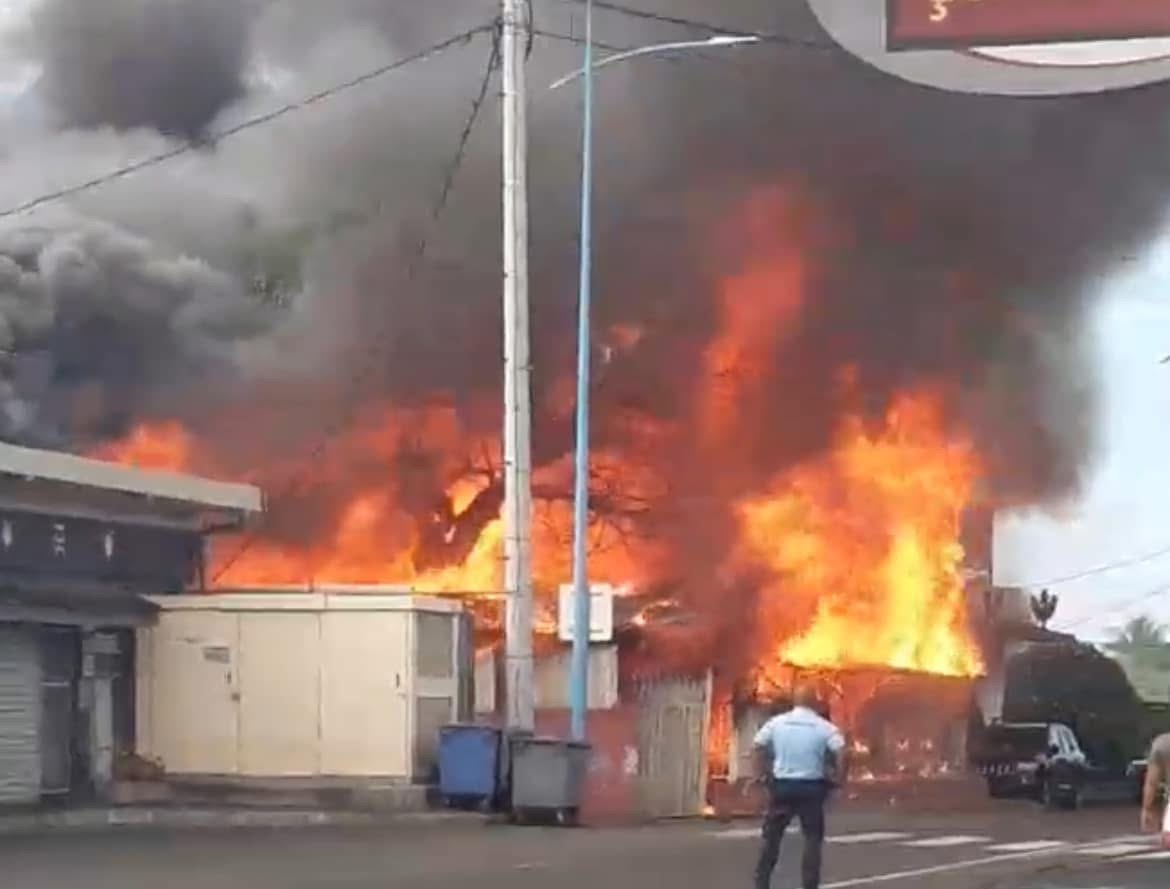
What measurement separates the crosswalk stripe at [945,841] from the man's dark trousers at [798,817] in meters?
7.37

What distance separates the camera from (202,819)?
23.9 m

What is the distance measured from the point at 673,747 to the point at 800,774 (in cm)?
1317

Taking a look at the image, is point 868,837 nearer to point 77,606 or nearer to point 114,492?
point 77,606

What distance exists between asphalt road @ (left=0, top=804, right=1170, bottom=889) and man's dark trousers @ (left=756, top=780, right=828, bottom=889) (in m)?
1.98

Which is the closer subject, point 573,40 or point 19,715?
point 19,715

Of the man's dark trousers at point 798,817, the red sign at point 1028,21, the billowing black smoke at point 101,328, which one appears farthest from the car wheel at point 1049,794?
the red sign at point 1028,21

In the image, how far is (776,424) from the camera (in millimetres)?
36438

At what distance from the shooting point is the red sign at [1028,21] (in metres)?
13.1

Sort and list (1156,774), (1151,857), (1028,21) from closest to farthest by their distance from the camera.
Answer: (1028,21)
(1156,774)
(1151,857)

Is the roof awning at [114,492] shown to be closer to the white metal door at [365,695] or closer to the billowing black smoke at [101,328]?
the white metal door at [365,695]

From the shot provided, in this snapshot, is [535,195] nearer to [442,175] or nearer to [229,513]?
[442,175]

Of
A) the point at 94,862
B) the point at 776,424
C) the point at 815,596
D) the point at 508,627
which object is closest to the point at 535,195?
the point at 776,424

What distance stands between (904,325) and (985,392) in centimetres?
255

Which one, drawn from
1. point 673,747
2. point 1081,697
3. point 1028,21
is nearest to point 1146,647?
point 1081,697
